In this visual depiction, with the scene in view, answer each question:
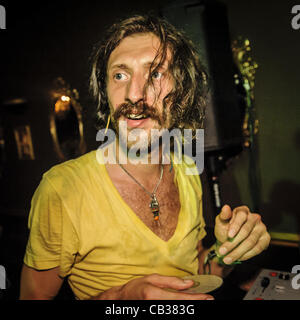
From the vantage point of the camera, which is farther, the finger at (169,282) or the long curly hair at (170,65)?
the long curly hair at (170,65)

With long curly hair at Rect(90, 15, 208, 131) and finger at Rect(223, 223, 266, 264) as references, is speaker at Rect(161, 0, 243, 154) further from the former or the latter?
finger at Rect(223, 223, 266, 264)

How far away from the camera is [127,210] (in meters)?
0.80

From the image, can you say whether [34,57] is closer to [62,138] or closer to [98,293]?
[62,138]

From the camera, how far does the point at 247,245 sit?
811 millimetres

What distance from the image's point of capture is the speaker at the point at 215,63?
910mm

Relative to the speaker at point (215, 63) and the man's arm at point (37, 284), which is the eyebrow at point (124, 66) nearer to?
the speaker at point (215, 63)

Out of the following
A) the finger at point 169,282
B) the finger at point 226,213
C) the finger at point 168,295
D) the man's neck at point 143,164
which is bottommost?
the finger at point 168,295

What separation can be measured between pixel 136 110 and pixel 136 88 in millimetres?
58

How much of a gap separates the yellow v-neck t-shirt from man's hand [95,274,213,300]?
35 millimetres

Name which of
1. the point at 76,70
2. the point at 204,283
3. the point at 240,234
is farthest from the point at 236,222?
the point at 76,70

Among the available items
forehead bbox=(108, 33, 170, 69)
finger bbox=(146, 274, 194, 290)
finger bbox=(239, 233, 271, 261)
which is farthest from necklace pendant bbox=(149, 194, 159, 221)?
forehead bbox=(108, 33, 170, 69)

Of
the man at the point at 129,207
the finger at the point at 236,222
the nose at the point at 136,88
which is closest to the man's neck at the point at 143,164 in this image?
the man at the point at 129,207

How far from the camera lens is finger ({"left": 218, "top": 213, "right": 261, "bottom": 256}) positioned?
2.62ft

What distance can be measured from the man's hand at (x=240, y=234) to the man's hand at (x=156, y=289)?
5.7 inches
